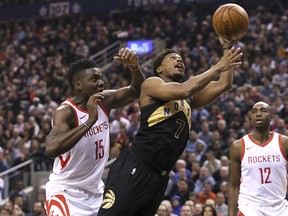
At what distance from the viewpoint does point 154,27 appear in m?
22.3

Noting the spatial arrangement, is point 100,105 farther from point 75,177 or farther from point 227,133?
point 227,133

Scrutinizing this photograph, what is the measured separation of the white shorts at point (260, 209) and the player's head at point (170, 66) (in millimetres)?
2199

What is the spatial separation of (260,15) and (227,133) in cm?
751

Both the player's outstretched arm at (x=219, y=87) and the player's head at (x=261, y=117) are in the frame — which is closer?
the player's outstretched arm at (x=219, y=87)

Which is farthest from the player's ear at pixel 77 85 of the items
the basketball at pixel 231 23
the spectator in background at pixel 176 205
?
the spectator in background at pixel 176 205

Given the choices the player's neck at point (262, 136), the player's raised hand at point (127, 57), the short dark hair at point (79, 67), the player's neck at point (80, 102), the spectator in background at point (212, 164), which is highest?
the player's raised hand at point (127, 57)

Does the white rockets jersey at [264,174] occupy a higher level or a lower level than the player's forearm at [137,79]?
lower

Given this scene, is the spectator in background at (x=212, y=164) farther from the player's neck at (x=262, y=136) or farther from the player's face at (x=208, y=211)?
the player's neck at (x=262, y=136)

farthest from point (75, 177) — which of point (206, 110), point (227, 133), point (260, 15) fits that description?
point (260, 15)

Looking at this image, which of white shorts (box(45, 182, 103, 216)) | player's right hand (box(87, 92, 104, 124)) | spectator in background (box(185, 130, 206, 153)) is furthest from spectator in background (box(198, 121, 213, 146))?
player's right hand (box(87, 92, 104, 124))

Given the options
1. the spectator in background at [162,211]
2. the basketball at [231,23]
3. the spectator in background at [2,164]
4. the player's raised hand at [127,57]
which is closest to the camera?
the basketball at [231,23]

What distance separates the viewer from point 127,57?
243 inches

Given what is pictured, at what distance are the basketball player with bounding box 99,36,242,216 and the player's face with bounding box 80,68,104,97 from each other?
0.42 metres

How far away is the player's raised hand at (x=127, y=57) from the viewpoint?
614 centimetres
